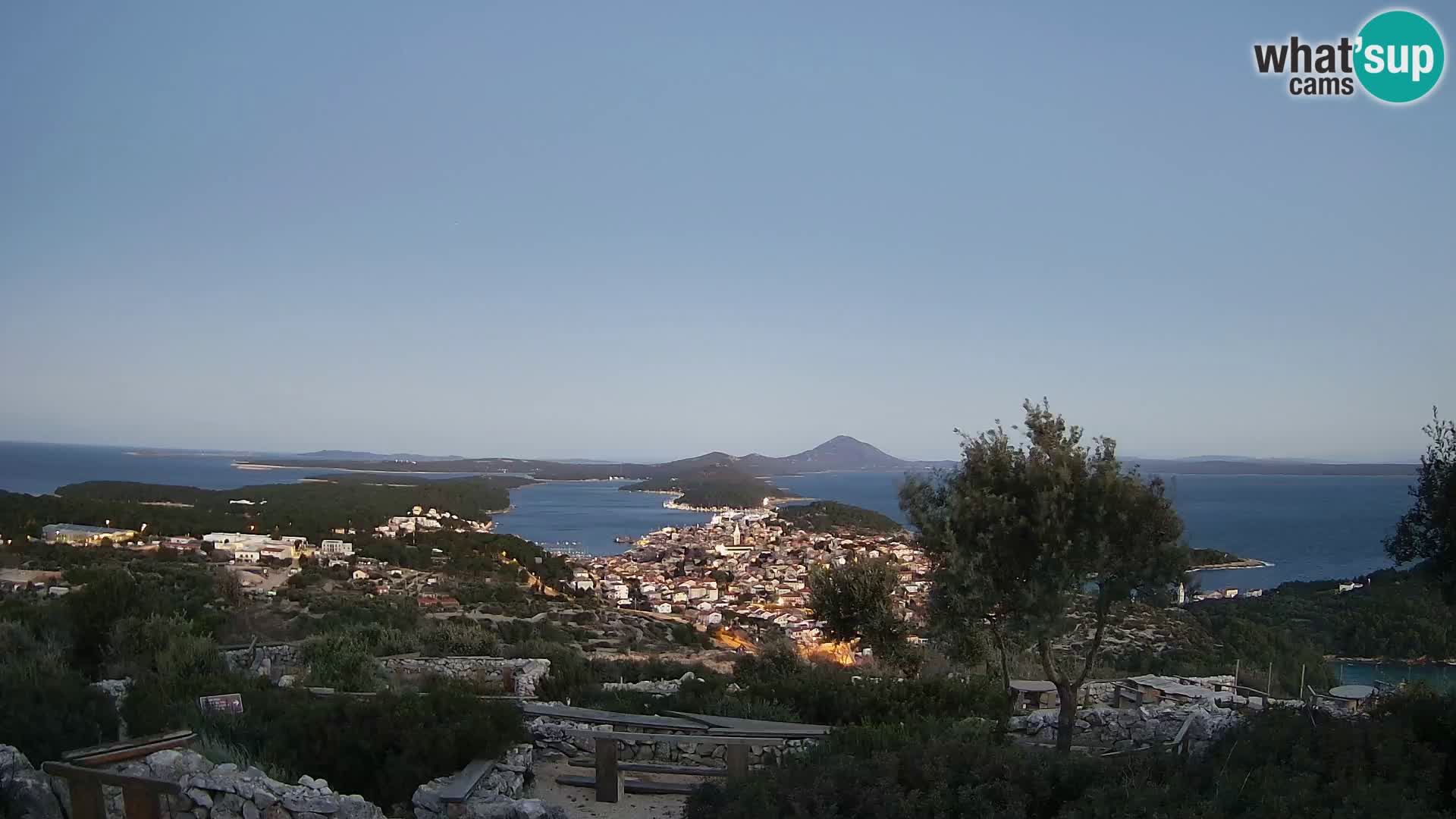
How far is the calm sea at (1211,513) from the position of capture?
51.1m

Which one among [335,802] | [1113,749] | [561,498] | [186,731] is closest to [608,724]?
[335,802]

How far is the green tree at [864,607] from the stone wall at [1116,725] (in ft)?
14.4

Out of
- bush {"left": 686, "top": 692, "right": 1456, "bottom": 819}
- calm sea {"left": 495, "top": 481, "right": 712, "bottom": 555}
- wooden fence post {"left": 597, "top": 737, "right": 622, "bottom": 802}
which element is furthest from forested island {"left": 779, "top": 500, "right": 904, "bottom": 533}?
bush {"left": 686, "top": 692, "right": 1456, "bottom": 819}

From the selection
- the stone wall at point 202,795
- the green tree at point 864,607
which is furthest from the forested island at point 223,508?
the stone wall at point 202,795

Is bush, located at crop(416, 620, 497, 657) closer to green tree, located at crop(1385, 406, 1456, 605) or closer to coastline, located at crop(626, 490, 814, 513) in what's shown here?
green tree, located at crop(1385, 406, 1456, 605)

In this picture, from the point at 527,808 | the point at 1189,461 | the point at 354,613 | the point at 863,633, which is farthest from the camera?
the point at 1189,461

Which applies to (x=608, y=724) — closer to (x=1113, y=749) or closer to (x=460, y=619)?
(x=1113, y=749)

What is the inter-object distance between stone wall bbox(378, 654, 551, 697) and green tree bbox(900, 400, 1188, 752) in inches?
246

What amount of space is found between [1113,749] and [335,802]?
263 inches

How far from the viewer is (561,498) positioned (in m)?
130

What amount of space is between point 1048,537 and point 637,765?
417cm

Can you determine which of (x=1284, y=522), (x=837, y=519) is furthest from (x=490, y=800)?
(x=1284, y=522)

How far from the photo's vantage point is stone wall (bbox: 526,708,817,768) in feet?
26.2

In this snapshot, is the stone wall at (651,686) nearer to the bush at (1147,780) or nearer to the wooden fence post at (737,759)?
the wooden fence post at (737,759)
